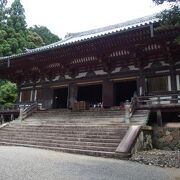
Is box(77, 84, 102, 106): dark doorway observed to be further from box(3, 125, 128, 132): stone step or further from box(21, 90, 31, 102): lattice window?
box(3, 125, 128, 132): stone step

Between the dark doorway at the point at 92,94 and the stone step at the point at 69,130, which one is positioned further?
the dark doorway at the point at 92,94

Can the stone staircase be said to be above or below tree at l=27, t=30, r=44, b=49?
below

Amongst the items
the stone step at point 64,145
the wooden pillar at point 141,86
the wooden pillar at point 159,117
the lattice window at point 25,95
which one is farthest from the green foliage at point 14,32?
the wooden pillar at point 159,117

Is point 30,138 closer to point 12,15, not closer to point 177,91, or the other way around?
point 177,91

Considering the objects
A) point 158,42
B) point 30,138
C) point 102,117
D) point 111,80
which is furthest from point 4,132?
point 158,42

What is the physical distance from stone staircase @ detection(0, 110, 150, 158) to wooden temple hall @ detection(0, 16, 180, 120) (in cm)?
188

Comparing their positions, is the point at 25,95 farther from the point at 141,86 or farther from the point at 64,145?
the point at 64,145

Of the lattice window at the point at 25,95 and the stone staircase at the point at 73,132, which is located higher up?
the lattice window at the point at 25,95

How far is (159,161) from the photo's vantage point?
8383mm

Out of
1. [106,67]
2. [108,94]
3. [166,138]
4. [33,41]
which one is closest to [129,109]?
[166,138]

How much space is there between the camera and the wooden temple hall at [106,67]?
13.2 metres

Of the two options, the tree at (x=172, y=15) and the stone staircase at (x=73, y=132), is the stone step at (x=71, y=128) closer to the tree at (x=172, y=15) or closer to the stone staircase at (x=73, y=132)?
the stone staircase at (x=73, y=132)

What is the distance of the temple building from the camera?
13203 mm

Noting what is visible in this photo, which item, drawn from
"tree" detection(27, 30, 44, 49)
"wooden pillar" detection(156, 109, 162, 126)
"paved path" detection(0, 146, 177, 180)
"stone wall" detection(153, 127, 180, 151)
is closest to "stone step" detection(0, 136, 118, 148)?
"paved path" detection(0, 146, 177, 180)
